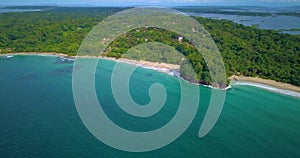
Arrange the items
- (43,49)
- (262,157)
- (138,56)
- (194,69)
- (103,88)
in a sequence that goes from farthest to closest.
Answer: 1. (43,49)
2. (138,56)
3. (194,69)
4. (103,88)
5. (262,157)

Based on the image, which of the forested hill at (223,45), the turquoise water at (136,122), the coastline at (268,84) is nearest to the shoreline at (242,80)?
the coastline at (268,84)

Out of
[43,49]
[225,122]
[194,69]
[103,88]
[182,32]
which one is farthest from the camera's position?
[182,32]

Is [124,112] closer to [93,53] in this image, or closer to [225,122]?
[225,122]

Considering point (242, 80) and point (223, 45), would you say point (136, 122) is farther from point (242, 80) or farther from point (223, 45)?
point (223, 45)

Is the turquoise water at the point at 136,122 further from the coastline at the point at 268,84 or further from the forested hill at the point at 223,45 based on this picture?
the forested hill at the point at 223,45

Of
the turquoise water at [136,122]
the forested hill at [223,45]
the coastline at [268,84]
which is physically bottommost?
the turquoise water at [136,122]

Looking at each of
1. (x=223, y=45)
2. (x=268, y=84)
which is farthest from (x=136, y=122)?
(x=223, y=45)

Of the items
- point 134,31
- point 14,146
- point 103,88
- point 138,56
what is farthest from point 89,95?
point 134,31
